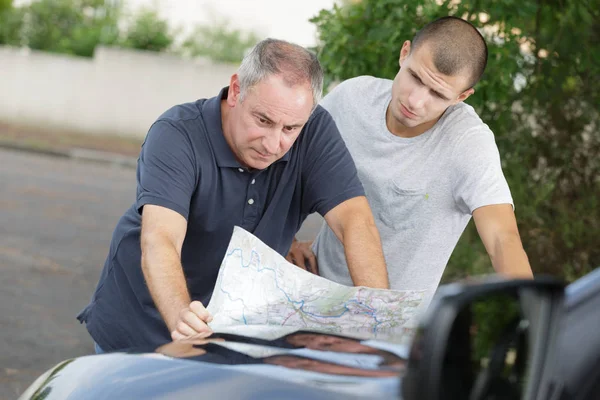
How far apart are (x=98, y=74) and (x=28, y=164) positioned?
20.5 ft

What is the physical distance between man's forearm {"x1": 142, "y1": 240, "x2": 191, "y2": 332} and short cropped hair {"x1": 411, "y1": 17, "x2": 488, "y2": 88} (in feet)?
3.97

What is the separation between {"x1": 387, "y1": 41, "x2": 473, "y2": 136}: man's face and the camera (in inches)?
126

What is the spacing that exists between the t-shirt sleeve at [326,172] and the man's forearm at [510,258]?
1.55 ft

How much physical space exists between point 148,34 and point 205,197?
20612 mm

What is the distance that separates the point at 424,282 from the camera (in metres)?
3.45

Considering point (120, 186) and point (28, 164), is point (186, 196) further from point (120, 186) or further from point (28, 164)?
point (28, 164)

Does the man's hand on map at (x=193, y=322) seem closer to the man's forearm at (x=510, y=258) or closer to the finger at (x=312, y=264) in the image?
the man's forearm at (x=510, y=258)

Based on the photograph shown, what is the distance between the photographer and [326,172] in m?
3.05

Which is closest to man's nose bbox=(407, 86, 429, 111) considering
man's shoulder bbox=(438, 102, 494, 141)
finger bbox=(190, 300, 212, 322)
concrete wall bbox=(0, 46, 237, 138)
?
man's shoulder bbox=(438, 102, 494, 141)

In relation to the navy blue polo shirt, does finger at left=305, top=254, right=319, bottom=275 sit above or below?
below

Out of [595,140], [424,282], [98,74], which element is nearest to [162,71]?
[98,74]

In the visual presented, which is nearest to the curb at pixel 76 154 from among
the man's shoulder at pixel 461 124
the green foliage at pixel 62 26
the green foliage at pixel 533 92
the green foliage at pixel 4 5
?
the green foliage at pixel 62 26

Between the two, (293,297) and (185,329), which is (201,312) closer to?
(185,329)

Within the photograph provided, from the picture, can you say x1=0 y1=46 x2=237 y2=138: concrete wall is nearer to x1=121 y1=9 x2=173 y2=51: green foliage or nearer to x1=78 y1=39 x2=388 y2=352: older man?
x1=121 y1=9 x2=173 y2=51: green foliage
